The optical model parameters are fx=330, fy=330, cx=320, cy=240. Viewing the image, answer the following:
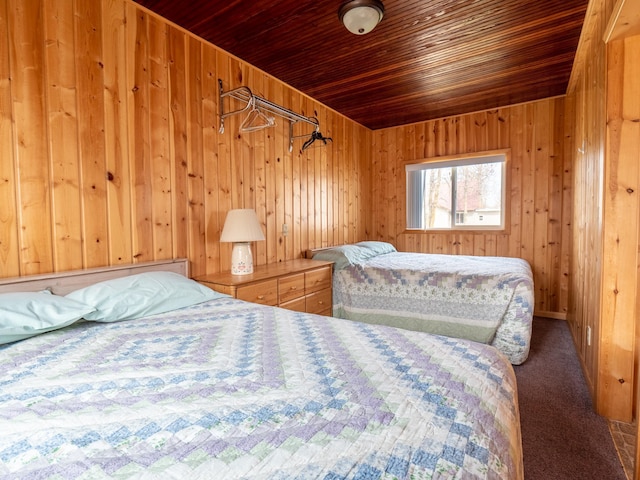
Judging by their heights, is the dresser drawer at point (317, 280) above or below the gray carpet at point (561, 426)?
above

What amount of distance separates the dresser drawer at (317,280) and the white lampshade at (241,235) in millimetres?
518

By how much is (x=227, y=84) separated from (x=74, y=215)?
1.51 m

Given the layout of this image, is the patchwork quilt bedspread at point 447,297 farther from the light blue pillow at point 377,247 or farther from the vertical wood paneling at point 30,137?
the vertical wood paneling at point 30,137

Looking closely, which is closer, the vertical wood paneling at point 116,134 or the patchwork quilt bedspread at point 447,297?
the vertical wood paneling at point 116,134

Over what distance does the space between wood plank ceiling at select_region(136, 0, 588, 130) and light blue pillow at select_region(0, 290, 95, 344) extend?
1.83m

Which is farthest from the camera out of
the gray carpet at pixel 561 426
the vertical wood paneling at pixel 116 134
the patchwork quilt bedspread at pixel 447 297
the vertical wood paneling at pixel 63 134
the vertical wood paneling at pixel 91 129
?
the patchwork quilt bedspread at pixel 447 297

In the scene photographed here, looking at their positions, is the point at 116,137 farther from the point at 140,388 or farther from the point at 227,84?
the point at 140,388

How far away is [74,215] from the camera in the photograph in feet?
5.89

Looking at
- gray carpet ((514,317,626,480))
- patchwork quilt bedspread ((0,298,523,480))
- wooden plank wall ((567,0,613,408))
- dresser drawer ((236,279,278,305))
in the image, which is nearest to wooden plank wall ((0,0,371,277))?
dresser drawer ((236,279,278,305))

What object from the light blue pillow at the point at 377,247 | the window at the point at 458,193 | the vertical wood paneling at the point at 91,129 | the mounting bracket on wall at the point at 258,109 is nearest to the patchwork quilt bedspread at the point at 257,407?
the vertical wood paneling at the point at 91,129

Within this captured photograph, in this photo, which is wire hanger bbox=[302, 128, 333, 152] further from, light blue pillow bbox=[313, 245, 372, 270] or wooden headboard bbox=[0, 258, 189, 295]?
wooden headboard bbox=[0, 258, 189, 295]

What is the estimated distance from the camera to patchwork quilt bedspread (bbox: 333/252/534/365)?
8.11 ft

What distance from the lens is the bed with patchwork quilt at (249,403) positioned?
64cm

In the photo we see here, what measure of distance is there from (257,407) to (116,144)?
1842 millimetres
